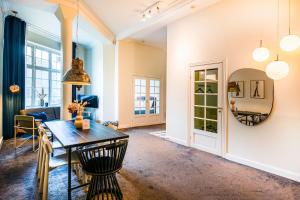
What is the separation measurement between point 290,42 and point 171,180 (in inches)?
107

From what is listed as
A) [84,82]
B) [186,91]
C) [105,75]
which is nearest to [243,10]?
[186,91]

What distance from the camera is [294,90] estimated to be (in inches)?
112

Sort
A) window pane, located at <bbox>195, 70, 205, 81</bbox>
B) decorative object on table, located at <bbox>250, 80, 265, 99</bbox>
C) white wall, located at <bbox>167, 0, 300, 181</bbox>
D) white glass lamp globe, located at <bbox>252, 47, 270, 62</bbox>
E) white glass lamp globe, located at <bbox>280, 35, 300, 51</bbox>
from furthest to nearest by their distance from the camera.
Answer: window pane, located at <bbox>195, 70, 205, 81</bbox>
decorative object on table, located at <bbox>250, 80, 265, 99</bbox>
white glass lamp globe, located at <bbox>252, 47, 270, 62</bbox>
white wall, located at <bbox>167, 0, 300, 181</bbox>
white glass lamp globe, located at <bbox>280, 35, 300, 51</bbox>

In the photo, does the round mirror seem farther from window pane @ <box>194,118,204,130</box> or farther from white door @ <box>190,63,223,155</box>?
window pane @ <box>194,118,204,130</box>

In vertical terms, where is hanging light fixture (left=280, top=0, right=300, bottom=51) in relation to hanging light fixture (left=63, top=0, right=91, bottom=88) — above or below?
above

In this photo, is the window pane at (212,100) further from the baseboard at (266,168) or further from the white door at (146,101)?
the white door at (146,101)

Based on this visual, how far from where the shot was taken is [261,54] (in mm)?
3070

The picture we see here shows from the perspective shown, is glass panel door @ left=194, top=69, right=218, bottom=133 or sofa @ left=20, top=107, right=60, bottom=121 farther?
sofa @ left=20, top=107, right=60, bottom=121

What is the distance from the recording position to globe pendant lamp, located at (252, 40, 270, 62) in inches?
120

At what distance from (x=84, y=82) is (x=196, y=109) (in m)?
2.75

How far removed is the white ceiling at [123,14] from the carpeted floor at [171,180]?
328 centimetres

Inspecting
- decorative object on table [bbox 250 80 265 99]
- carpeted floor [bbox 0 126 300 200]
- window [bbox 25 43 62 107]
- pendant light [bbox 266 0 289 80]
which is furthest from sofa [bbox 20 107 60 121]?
pendant light [bbox 266 0 289 80]

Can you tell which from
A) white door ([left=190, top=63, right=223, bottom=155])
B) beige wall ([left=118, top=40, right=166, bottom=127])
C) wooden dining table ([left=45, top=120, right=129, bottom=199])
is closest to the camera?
wooden dining table ([left=45, top=120, right=129, bottom=199])

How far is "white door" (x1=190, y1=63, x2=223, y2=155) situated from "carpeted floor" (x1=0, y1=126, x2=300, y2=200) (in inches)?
15.9
